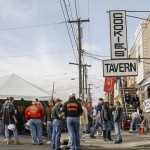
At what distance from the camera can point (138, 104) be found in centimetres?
3136

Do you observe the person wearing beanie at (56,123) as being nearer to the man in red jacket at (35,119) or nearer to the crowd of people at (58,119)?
the crowd of people at (58,119)

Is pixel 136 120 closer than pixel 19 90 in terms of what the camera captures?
No

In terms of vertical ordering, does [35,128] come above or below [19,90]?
below

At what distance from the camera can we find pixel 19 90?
904 inches

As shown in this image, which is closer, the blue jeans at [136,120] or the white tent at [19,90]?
the white tent at [19,90]

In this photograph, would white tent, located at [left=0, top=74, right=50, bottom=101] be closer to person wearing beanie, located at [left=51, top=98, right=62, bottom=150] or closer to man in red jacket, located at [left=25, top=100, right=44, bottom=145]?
man in red jacket, located at [left=25, top=100, right=44, bottom=145]

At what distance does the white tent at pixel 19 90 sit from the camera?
2234 cm

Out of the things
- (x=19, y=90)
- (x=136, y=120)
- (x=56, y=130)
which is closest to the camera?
(x=56, y=130)

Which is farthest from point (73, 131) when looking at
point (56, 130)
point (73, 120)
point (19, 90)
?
point (19, 90)

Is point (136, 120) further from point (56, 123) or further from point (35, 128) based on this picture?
point (56, 123)

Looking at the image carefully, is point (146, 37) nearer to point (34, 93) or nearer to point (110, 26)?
point (34, 93)

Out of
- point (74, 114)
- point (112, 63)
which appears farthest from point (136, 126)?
point (74, 114)

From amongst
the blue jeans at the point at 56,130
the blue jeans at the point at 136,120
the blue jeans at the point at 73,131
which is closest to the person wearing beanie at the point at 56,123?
the blue jeans at the point at 56,130

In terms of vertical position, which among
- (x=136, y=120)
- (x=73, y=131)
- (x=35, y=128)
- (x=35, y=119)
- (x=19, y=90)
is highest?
(x=19, y=90)
